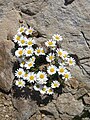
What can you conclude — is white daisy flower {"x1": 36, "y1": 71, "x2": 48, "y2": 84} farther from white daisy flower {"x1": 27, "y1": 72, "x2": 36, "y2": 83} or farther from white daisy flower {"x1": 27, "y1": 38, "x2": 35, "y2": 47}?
white daisy flower {"x1": 27, "y1": 38, "x2": 35, "y2": 47}

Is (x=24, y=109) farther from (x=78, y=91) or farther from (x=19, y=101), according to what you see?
(x=78, y=91)

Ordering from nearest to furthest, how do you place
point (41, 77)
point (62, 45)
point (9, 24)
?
point (41, 77) < point (62, 45) < point (9, 24)

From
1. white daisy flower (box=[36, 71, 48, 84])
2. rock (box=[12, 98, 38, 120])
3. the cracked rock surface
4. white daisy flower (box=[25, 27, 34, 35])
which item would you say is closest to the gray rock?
the cracked rock surface

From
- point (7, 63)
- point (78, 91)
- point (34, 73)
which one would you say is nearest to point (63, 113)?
point (78, 91)

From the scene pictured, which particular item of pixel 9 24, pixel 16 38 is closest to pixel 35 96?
pixel 16 38

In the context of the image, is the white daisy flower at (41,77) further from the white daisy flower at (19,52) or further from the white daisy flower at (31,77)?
the white daisy flower at (19,52)

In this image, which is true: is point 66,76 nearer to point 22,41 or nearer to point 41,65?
point 41,65

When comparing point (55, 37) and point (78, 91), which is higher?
point (55, 37)
